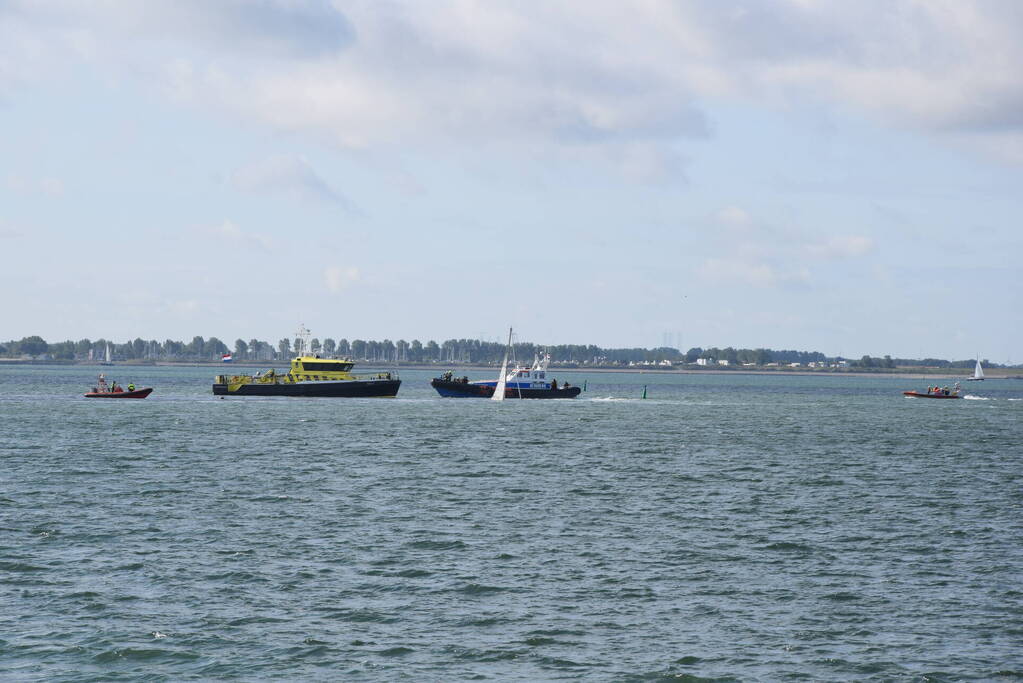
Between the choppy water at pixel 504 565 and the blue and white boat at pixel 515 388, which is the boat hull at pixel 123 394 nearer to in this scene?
the blue and white boat at pixel 515 388

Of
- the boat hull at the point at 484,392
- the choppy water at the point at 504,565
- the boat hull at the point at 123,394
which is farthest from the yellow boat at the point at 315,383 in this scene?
the choppy water at the point at 504,565

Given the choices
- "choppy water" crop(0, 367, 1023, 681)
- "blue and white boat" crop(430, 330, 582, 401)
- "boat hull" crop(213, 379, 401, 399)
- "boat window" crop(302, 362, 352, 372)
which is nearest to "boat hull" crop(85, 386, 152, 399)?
"boat hull" crop(213, 379, 401, 399)

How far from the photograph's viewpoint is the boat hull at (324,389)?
523 ft

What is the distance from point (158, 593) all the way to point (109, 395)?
5322 inches

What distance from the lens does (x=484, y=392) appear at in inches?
7170

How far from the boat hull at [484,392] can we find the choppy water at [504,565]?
9306 cm

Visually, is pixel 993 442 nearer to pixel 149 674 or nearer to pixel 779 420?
pixel 779 420

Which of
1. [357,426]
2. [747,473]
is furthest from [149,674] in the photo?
[357,426]

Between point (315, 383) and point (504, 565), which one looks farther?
point (315, 383)

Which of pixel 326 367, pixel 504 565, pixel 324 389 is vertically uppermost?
pixel 326 367

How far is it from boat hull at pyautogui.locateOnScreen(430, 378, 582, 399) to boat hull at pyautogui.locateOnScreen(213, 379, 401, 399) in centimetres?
1342

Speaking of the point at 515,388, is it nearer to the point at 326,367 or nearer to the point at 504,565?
Result: the point at 326,367

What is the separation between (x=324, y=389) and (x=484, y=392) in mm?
31280

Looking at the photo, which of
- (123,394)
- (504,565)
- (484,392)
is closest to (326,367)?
(123,394)
